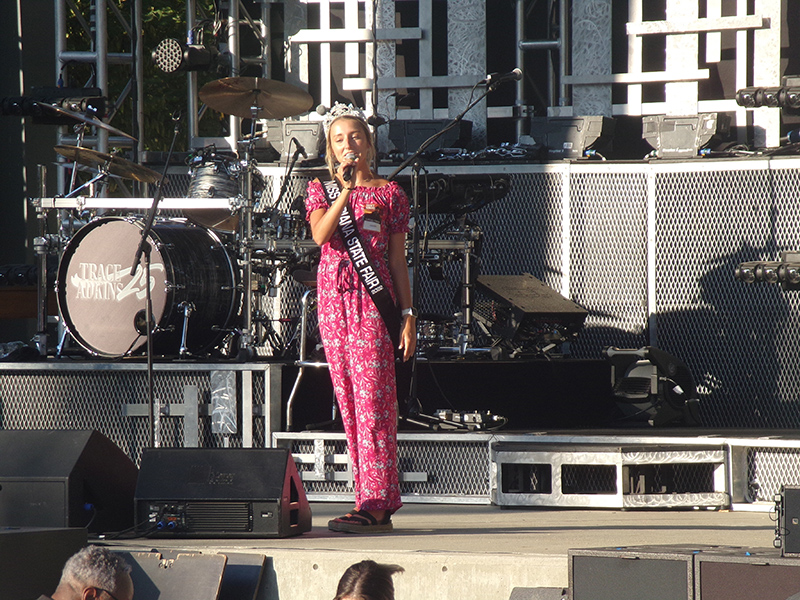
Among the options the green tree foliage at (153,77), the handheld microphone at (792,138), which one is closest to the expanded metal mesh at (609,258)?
the handheld microphone at (792,138)

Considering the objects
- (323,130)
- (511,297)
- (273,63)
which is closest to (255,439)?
(511,297)

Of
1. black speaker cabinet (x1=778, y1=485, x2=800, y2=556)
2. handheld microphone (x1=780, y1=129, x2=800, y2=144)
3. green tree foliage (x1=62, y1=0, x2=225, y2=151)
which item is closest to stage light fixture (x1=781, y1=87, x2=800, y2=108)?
handheld microphone (x1=780, y1=129, x2=800, y2=144)

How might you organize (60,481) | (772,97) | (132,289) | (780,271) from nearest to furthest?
1. (60,481)
2. (780,271)
3. (772,97)
4. (132,289)

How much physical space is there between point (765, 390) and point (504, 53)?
11.5 ft

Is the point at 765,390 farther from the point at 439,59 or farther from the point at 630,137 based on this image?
the point at 439,59

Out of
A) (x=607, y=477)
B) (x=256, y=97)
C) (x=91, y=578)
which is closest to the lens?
(x=91, y=578)

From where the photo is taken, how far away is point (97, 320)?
6199 mm

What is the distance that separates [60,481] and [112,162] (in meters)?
3.34

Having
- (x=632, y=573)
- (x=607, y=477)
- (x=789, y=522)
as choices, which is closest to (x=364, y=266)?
(x=632, y=573)

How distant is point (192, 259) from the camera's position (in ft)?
20.4

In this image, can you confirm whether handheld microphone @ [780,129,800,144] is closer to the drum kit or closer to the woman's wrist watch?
the drum kit

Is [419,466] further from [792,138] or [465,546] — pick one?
[792,138]

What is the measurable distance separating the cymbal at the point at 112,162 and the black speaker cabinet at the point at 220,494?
316cm

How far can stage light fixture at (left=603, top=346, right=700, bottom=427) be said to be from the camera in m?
6.11
